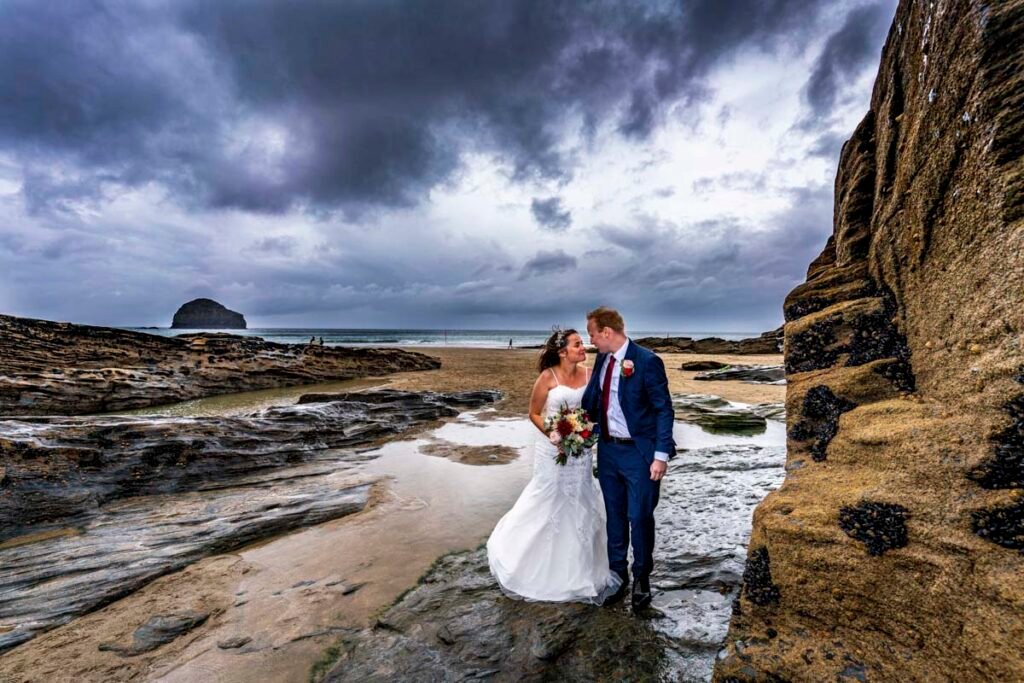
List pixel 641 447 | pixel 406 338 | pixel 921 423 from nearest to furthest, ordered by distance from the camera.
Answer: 1. pixel 921 423
2. pixel 641 447
3. pixel 406 338

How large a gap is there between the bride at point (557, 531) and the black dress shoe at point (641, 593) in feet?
0.73

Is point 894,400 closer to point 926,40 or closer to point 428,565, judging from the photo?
point 926,40

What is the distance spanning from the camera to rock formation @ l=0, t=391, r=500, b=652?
4453 millimetres

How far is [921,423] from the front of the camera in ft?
8.91

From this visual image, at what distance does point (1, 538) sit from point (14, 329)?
50.5ft

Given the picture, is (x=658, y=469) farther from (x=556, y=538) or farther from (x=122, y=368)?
(x=122, y=368)

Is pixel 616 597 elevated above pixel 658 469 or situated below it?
below

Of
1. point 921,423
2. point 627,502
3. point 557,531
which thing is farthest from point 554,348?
point 921,423

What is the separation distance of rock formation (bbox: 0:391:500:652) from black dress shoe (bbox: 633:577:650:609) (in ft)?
13.9

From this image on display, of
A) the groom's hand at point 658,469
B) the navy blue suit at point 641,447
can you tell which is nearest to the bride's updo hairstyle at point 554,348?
the navy blue suit at point 641,447

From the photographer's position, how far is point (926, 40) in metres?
3.00

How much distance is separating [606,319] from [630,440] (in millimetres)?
1223

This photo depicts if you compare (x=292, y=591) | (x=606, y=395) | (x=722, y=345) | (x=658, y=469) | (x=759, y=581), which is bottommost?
(x=292, y=591)

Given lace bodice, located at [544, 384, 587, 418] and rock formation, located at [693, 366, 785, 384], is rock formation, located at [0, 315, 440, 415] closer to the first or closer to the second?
lace bodice, located at [544, 384, 587, 418]
